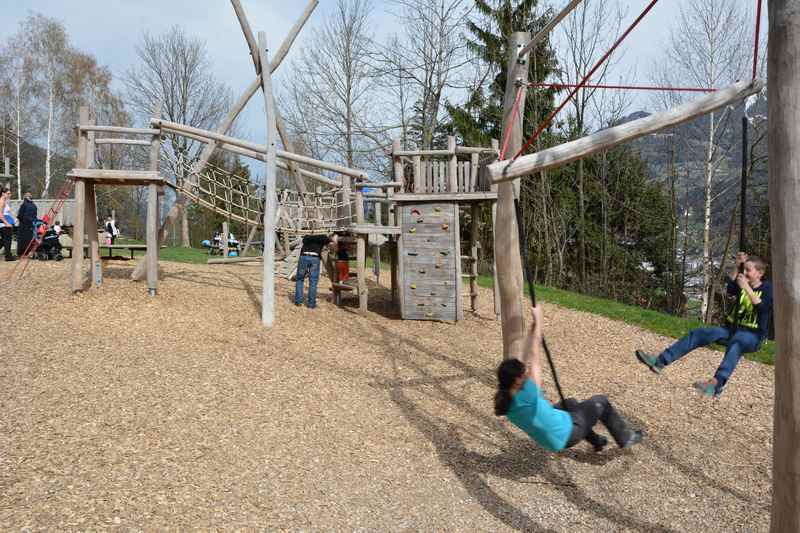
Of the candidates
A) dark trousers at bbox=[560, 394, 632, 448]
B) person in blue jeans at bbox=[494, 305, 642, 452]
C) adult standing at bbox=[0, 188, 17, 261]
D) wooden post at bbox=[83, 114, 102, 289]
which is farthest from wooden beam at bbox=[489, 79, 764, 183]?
adult standing at bbox=[0, 188, 17, 261]

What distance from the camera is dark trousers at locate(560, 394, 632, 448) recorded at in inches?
158

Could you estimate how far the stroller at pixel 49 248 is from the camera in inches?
517

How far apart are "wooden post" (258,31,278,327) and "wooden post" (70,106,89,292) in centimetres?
270

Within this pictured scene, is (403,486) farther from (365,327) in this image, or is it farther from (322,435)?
(365,327)

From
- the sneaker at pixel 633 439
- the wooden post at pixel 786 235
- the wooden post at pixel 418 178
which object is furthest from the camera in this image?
the wooden post at pixel 418 178

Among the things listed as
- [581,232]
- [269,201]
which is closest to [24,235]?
[269,201]

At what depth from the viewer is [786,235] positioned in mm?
2980

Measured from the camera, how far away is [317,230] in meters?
10.1

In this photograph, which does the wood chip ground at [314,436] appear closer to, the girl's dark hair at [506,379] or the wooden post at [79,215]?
the wooden post at [79,215]

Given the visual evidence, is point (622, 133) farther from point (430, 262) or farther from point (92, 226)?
point (92, 226)

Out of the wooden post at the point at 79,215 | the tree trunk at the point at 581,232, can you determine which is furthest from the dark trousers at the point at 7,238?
the tree trunk at the point at 581,232

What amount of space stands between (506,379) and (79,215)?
733cm

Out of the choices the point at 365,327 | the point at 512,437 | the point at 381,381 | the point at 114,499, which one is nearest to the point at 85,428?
the point at 114,499

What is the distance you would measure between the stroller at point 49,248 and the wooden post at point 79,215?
5.55m
